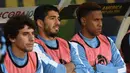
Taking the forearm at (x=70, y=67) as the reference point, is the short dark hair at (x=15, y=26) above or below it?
above

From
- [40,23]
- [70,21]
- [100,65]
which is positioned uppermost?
[40,23]

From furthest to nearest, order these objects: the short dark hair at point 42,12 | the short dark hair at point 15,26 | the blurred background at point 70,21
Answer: the blurred background at point 70,21 < the short dark hair at point 42,12 < the short dark hair at point 15,26

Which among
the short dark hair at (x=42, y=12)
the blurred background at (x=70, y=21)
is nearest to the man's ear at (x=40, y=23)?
the short dark hair at (x=42, y=12)

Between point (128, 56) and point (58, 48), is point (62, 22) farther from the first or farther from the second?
point (58, 48)

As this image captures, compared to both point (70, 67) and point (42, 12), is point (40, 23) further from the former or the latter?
point (70, 67)

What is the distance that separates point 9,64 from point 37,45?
463mm

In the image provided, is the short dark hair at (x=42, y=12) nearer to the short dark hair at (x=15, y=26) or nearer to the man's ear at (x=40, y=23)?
the man's ear at (x=40, y=23)

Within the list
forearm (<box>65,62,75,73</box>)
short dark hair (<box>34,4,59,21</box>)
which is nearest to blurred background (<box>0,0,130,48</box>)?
short dark hair (<box>34,4,59,21</box>)

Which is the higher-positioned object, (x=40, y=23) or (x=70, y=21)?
(x=40, y=23)

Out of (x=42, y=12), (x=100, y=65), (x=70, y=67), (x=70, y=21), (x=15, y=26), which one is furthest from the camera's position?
(x=70, y=21)

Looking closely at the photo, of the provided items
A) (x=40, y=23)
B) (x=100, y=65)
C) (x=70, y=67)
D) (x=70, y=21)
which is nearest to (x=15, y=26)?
(x=40, y=23)

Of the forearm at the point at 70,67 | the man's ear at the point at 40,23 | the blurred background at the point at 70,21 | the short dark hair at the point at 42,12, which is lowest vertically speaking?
the blurred background at the point at 70,21

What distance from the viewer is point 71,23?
20.0ft

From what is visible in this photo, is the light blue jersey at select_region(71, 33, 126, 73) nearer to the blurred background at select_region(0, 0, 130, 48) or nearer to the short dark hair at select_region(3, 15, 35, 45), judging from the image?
Result: the short dark hair at select_region(3, 15, 35, 45)
